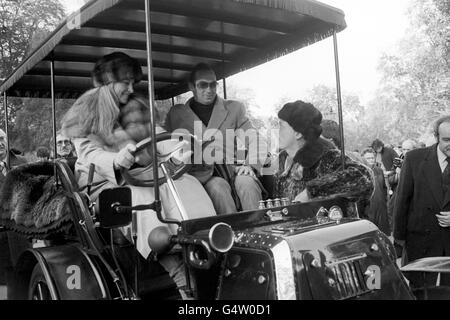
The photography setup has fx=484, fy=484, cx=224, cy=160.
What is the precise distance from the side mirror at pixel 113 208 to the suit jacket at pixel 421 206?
2691mm

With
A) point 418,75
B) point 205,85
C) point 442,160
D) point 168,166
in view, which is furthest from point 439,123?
point 418,75

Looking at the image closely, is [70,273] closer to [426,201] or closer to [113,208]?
[113,208]

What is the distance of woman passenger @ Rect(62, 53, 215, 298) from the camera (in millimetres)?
2934

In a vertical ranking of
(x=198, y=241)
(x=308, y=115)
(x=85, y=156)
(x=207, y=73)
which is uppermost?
(x=207, y=73)

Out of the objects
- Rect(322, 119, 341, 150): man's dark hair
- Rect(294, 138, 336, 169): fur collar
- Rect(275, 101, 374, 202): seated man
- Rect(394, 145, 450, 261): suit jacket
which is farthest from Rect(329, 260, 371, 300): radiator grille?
Rect(322, 119, 341, 150): man's dark hair

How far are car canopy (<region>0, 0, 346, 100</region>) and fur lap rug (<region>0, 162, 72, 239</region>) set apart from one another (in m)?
0.81

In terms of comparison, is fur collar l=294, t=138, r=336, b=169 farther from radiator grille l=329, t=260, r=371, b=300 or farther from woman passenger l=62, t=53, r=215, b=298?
radiator grille l=329, t=260, r=371, b=300

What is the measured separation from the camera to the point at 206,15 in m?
3.64

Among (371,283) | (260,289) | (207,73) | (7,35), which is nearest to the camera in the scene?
(260,289)

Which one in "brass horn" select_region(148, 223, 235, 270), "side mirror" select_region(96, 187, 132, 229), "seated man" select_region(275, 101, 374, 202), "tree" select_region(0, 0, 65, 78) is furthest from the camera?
"tree" select_region(0, 0, 65, 78)

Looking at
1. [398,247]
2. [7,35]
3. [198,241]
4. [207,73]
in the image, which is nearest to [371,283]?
[198,241]

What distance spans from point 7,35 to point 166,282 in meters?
16.1

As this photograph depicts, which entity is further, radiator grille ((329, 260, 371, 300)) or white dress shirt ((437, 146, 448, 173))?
white dress shirt ((437, 146, 448, 173))
